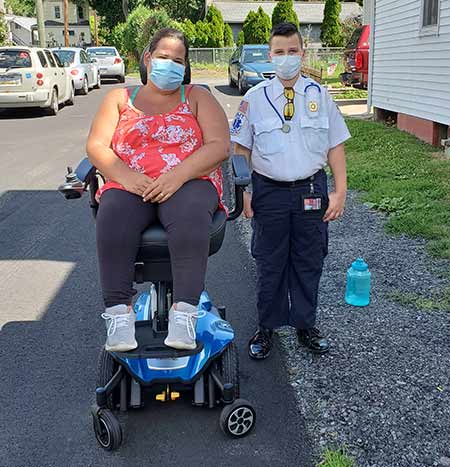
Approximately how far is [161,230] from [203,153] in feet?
1.39

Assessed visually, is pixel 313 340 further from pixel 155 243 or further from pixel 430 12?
pixel 430 12

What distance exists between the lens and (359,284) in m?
4.49

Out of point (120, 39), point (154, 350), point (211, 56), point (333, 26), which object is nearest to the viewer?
point (154, 350)

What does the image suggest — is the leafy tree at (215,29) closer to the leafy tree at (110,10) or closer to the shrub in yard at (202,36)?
the shrub in yard at (202,36)

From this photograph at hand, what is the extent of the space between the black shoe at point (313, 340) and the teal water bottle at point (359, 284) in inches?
26.1

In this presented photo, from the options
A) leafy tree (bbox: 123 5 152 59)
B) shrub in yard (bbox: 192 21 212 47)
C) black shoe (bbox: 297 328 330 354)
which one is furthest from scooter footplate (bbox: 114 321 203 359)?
shrub in yard (bbox: 192 21 212 47)

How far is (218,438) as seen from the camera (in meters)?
3.04

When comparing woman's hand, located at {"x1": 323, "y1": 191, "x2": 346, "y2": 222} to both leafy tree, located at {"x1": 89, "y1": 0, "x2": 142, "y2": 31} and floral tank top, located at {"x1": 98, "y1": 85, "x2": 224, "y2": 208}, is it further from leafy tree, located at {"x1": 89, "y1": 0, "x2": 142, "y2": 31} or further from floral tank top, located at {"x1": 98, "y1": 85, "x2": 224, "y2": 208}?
leafy tree, located at {"x1": 89, "y1": 0, "x2": 142, "y2": 31}

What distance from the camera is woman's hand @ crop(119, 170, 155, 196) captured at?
2.88m

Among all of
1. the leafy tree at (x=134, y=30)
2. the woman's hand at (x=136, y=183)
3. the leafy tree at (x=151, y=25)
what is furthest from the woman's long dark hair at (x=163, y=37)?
the leafy tree at (x=134, y=30)

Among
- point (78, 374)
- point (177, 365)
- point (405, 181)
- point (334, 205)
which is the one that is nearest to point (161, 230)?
point (177, 365)

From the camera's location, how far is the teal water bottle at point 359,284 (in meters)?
4.46

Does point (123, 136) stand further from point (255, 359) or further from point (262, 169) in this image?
point (255, 359)

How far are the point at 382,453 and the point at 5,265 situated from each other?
12.7 ft
